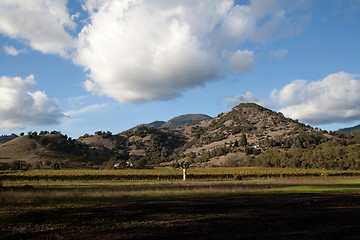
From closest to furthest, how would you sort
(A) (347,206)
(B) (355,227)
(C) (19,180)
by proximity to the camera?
(B) (355,227) < (A) (347,206) < (C) (19,180)

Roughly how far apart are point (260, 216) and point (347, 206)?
797 cm

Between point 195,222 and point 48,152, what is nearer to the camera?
point 195,222

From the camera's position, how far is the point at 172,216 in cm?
1574

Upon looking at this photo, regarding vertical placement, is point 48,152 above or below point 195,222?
above

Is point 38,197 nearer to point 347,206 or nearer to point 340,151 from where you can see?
point 347,206

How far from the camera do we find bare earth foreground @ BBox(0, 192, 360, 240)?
456 inches

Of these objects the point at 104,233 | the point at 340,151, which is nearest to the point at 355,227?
the point at 104,233

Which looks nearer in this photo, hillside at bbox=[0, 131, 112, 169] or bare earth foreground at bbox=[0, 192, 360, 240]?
bare earth foreground at bbox=[0, 192, 360, 240]

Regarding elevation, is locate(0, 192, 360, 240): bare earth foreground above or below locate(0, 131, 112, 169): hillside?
below

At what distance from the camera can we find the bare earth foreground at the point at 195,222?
11570 mm

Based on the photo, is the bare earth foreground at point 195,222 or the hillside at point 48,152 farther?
the hillside at point 48,152

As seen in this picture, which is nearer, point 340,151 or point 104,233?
point 104,233

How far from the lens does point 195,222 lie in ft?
46.0

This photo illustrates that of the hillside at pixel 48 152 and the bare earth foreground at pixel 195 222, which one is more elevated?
the hillside at pixel 48 152
